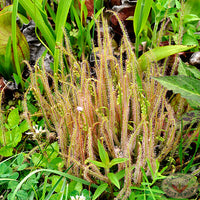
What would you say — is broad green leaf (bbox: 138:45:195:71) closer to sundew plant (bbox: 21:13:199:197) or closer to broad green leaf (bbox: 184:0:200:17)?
A: sundew plant (bbox: 21:13:199:197)

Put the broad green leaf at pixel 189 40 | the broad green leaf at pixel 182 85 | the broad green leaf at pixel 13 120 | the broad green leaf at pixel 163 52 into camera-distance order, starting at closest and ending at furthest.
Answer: the broad green leaf at pixel 182 85 → the broad green leaf at pixel 163 52 → the broad green leaf at pixel 13 120 → the broad green leaf at pixel 189 40

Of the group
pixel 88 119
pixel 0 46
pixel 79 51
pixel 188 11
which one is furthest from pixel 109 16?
pixel 88 119

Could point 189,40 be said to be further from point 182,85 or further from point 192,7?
point 182,85

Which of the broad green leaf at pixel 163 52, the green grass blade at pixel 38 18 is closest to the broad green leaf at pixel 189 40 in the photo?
the broad green leaf at pixel 163 52

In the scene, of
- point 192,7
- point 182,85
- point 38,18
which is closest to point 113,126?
point 182,85

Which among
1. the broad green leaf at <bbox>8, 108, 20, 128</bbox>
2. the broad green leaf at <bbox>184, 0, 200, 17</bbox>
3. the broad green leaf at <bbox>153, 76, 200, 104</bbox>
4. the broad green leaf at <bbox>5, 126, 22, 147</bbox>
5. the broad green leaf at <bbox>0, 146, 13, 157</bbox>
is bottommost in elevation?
the broad green leaf at <bbox>0, 146, 13, 157</bbox>

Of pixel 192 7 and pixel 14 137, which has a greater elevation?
pixel 192 7

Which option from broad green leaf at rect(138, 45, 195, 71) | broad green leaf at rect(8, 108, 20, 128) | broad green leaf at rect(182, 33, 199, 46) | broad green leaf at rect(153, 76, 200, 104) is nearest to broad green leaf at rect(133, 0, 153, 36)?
broad green leaf at rect(138, 45, 195, 71)

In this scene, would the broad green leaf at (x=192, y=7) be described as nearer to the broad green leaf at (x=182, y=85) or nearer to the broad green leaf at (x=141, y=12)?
the broad green leaf at (x=141, y=12)
